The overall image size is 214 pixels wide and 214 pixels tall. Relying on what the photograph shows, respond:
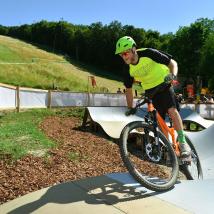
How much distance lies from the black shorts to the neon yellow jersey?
12cm

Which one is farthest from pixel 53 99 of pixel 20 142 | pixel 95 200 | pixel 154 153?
pixel 95 200

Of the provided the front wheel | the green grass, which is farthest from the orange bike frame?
the green grass

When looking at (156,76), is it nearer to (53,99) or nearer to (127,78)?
(127,78)

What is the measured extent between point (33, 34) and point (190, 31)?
48.0 metres

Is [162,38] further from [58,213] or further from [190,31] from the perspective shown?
[58,213]

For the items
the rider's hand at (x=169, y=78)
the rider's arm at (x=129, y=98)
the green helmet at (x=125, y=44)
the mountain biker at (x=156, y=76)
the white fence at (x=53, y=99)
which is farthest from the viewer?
the white fence at (x=53, y=99)

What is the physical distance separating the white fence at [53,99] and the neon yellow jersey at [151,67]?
14613mm

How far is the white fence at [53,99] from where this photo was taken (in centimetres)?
2033

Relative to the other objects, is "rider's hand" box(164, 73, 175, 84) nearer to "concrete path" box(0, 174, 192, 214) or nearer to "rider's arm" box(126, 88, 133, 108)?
"rider's arm" box(126, 88, 133, 108)

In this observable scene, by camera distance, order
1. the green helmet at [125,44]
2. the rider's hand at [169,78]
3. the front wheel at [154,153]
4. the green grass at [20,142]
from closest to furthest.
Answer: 1. the front wheel at [154,153]
2. the green helmet at [125,44]
3. the rider's hand at [169,78]
4. the green grass at [20,142]

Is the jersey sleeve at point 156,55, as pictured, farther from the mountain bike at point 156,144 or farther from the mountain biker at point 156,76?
the mountain bike at point 156,144

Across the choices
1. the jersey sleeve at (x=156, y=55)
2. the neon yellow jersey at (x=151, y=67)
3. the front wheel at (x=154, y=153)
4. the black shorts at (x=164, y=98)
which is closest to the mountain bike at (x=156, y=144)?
the front wheel at (x=154, y=153)

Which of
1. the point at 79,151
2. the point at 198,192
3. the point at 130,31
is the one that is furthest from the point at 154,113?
the point at 130,31

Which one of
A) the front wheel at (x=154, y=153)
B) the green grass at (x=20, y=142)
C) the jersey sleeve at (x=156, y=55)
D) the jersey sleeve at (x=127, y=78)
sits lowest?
the green grass at (x=20, y=142)
